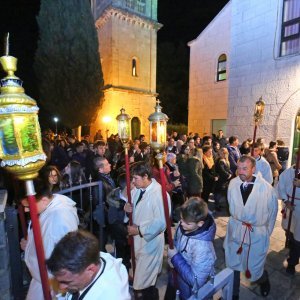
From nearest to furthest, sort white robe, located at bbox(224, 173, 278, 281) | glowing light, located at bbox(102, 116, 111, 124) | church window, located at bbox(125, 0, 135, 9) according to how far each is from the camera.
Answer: white robe, located at bbox(224, 173, 278, 281), church window, located at bbox(125, 0, 135, 9), glowing light, located at bbox(102, 116, 111, 124)

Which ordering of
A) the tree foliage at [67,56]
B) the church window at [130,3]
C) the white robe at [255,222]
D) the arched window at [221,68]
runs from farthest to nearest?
the church window at [130,3] < the tree foliage at [67,56] < the arched window at [221,68] < the white robe at [255,222]

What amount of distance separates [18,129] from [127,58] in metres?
19.6

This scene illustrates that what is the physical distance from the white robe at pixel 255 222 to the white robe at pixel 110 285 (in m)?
2.21

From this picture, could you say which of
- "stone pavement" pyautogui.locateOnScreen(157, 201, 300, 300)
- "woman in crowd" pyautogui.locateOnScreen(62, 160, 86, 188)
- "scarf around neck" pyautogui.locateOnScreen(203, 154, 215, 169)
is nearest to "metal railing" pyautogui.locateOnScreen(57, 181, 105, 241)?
"woman in crowd" pyautogui.locateOnScreen(62, 160, 86, 188)

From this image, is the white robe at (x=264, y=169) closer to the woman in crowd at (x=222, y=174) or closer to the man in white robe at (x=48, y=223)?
the woman in crowd at (x=222, y=174)

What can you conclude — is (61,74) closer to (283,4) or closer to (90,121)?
(90,121)

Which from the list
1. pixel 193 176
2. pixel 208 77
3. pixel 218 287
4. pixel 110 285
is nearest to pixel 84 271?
pixel 110 285

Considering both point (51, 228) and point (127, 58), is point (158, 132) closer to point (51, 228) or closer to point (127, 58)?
point (51, 228)

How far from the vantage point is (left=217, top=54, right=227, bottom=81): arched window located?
1512cm

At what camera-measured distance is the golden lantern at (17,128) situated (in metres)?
1.32

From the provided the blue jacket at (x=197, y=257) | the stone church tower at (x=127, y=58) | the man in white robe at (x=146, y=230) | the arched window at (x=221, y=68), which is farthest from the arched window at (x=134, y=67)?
the blue jacket at (x=197, y=257)

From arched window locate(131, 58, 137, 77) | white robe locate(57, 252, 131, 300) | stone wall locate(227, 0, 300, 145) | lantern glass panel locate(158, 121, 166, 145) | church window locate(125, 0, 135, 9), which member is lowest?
white robe locate(57, 252, 131, 300)

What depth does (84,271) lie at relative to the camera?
1.44 meters

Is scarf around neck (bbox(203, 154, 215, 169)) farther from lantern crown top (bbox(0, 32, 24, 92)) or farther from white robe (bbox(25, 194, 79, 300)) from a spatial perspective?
lantern crown top (bbox(0, 32, 24, 92))
